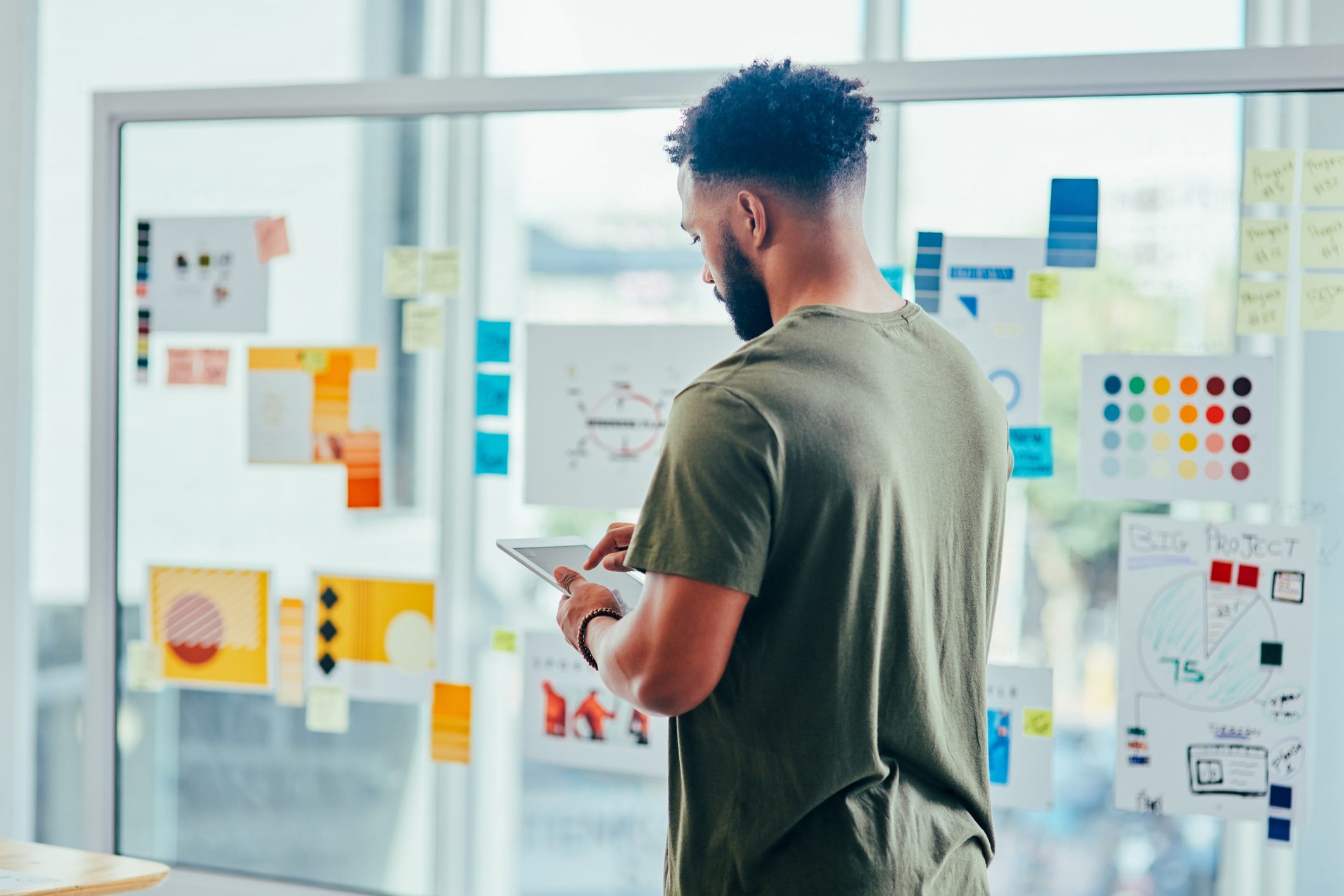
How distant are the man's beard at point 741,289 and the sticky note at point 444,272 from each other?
30.9 inches

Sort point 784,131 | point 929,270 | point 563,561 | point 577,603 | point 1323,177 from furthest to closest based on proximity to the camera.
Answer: point 929,270 → point 1323,177 → point 563,561 → point 577,603 → point 784,131

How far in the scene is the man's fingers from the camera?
1192mm

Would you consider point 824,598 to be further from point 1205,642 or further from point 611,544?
point 1205,642

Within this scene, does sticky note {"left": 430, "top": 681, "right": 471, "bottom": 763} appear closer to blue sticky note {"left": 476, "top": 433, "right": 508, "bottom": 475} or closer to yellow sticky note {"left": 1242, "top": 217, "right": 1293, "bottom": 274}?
blue sticky note {"left": 476, "top": 433, "right": 508, "bottom": 475}

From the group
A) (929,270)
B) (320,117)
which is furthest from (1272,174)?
(320,117)

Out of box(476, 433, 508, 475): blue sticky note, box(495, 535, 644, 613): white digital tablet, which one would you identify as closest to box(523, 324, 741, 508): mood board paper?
box(476, 433, 508, 475): blue sticky note

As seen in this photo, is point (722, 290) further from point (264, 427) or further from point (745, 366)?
point (264, 427)

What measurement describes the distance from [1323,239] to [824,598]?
41.0 inches

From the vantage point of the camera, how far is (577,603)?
1.16 meters

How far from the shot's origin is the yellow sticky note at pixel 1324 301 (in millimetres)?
1530

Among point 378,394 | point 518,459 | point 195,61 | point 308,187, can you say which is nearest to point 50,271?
point 195,61

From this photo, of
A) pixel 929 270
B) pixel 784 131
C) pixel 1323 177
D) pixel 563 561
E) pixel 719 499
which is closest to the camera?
pixel 719 499

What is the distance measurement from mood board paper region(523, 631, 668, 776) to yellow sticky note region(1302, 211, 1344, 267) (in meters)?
1.15

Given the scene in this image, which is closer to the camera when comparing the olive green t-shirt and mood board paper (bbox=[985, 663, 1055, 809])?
the olive green t-shirt
